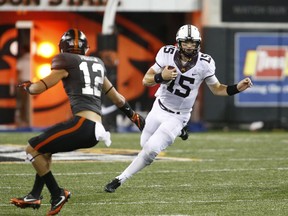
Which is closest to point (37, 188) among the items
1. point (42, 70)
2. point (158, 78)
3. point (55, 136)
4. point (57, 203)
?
point (57, 203)

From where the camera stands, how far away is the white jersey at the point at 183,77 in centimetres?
827

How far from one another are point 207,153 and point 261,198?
169 inches

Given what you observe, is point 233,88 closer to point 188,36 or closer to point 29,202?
point 188,36

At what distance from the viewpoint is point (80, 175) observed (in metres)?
9.45

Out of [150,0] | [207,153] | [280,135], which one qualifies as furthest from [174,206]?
[150,0]

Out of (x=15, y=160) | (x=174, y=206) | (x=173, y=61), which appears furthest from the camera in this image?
(x=15, y=160)

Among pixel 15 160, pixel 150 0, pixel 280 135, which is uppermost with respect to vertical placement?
pixel 150 0

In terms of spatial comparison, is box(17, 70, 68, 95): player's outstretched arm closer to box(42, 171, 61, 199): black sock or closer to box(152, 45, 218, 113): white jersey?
box(42, 171, 61, 199): black sock

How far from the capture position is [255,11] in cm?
1775

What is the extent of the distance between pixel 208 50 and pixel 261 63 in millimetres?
1117

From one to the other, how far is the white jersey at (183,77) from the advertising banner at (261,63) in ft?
30.8

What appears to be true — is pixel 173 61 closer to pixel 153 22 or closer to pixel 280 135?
pixel 280 135

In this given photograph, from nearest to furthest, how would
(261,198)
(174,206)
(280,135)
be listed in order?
(174,206)
(261,198)
(280,135)

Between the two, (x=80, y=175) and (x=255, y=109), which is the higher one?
(x=80, y=175)
